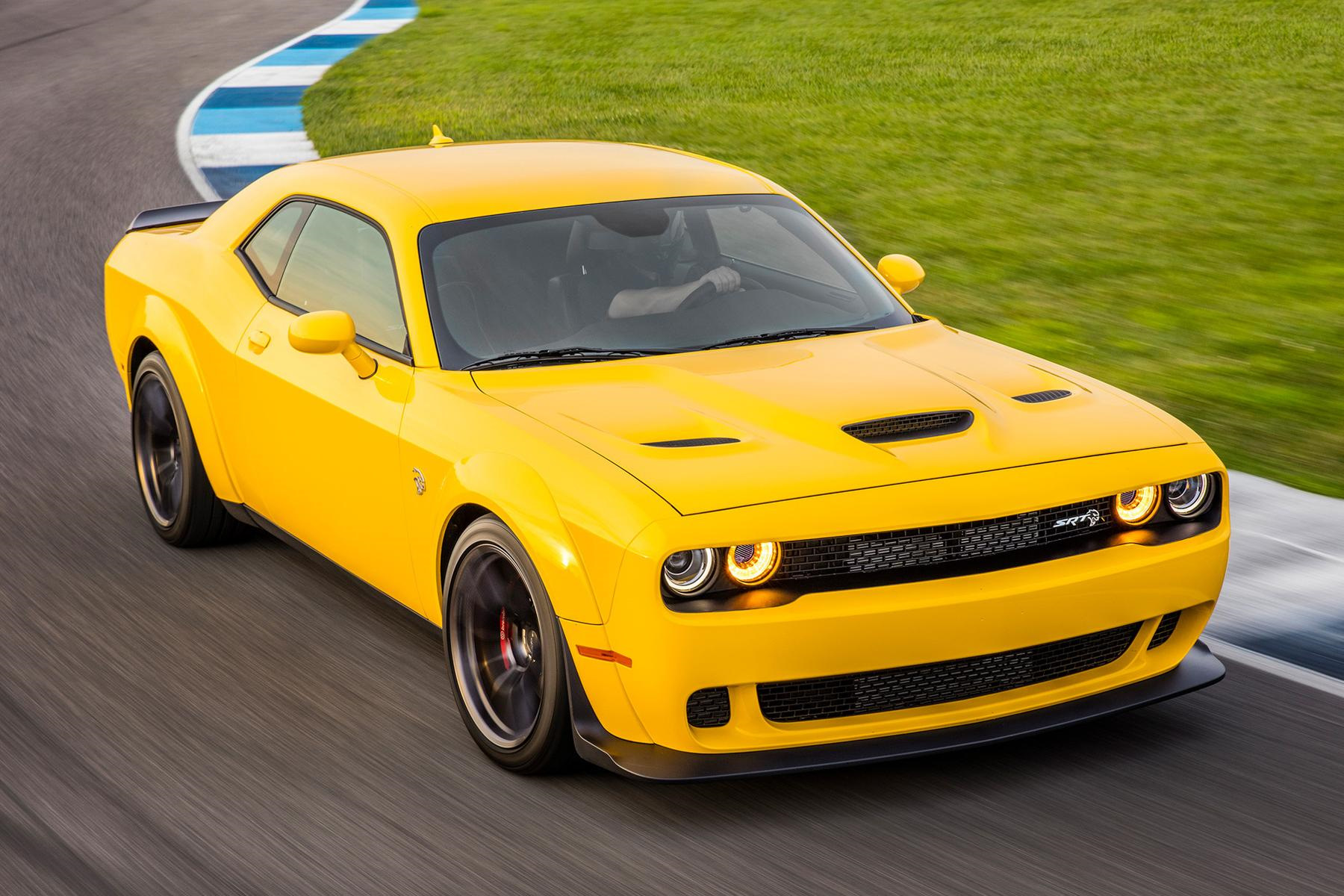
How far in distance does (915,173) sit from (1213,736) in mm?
8953

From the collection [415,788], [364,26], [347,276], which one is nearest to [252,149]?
[364,26]

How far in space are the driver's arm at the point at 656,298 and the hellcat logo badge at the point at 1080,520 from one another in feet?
4.82

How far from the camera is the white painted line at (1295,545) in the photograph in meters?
5.54

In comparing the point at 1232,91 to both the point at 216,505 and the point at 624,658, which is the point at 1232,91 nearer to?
the point at 216,505

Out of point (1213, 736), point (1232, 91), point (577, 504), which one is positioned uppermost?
point (577, 504)

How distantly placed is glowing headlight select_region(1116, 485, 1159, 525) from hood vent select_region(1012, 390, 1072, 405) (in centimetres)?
36

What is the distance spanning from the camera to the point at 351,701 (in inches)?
186

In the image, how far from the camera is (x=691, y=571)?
12.5 feet

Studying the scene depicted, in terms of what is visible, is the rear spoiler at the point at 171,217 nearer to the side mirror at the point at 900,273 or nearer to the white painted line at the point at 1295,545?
the side mirror at the point at 900,273

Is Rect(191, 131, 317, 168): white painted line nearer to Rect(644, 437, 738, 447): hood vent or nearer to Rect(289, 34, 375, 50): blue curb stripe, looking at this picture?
Rect(289, 34, 375, 50): blue curb stripe

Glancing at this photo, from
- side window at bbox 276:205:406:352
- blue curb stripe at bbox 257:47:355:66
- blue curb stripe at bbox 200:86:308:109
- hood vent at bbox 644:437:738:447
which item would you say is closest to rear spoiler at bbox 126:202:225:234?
side window at bbox 276:205:406:352

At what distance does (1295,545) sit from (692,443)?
2611mm

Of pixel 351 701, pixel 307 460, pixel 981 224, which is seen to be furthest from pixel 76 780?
pixel 981 224

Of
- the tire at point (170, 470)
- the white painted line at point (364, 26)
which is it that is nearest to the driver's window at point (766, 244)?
the tire at point (170, 470)
